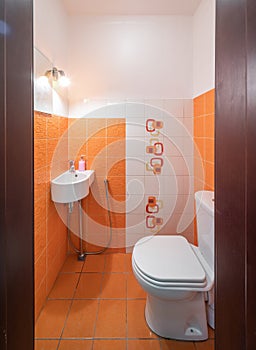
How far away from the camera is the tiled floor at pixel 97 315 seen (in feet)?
4.58

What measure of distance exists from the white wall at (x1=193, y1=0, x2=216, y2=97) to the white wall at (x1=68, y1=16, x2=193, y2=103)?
9cm

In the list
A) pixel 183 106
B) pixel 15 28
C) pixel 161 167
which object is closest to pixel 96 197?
pixel 161 167

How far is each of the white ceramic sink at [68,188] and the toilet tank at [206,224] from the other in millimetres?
825

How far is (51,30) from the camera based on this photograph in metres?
1.86

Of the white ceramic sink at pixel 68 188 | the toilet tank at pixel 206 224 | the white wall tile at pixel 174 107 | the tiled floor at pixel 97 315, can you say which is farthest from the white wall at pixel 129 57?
the tiled floor at pixel 97 315

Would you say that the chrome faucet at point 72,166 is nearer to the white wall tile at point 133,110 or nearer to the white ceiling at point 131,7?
the white wall tile at point 133,110

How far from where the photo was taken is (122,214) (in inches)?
94.1

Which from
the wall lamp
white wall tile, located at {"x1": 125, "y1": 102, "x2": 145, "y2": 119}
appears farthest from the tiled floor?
the wall lamp

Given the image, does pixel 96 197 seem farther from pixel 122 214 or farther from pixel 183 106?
pixel 183 106

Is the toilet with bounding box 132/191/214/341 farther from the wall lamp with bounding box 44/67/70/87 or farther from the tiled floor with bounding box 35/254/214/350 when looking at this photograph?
the wall lamp with bounding box 44/67/70/87

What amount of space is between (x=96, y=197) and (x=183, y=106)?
1055 mm

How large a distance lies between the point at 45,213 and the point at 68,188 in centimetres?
22

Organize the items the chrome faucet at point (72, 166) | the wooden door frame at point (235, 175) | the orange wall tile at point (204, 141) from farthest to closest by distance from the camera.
A: the chrome faucet at point (72, 166) < the orange wall tile at point (204, 141) < the wooden door frame at point (235, 175)

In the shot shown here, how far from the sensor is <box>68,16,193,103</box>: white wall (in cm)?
229
